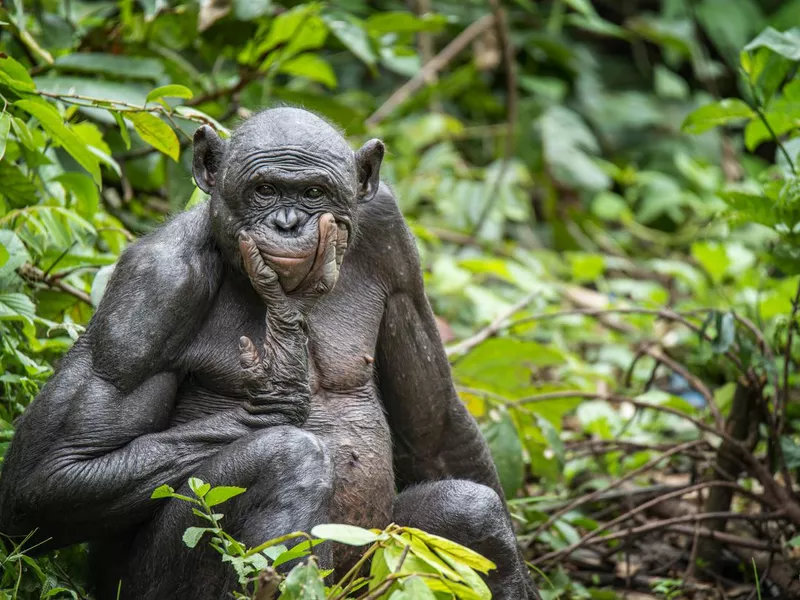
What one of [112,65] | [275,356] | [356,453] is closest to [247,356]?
[275,356]

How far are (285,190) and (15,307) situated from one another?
3.98ft

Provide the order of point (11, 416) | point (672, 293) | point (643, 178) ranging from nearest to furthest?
point (11, 416), point (672, 293), point (643, 178)

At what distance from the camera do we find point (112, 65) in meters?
5.62

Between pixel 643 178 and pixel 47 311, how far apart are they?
267 inches

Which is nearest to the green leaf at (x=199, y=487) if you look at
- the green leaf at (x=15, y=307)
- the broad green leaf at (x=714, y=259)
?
the green leaf at (x=15, y=307)

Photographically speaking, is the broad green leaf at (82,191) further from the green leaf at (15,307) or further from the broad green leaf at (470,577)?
the broad green leaf at (470,577)

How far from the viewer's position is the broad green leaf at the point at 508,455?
16.4ft

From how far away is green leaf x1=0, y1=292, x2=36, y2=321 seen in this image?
4043mm

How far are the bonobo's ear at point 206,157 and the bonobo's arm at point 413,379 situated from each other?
1.96 feet

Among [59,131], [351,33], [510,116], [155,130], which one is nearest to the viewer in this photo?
[59,131]

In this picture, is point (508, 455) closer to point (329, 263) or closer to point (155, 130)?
point (329, 263)

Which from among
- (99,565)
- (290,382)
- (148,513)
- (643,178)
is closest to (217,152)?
(290,382)

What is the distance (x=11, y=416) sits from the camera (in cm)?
423

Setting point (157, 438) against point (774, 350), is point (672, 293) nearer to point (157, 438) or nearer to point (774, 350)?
point (774, 350)
